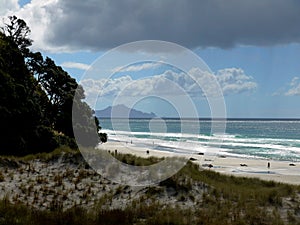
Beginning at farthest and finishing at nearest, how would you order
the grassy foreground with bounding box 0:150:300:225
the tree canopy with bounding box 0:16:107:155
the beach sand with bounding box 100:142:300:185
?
the beach sand with bounding box 100:142:300:185, the tree canopy with bounding box 0:16:107:155, the grassy foreground with bounding box 0:150:300:225

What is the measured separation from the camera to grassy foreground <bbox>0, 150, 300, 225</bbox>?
980 cm

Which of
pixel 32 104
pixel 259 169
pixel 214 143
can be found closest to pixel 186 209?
pixel 32 104

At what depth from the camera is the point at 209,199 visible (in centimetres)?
1320

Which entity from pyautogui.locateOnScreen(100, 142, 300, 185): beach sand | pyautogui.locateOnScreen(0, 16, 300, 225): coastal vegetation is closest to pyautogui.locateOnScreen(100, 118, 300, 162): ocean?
pyautogui.locateOnScreen(0, 16, 300, 225): coastal vegetation

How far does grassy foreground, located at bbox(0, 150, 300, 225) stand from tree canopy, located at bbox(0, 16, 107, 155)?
10461mm

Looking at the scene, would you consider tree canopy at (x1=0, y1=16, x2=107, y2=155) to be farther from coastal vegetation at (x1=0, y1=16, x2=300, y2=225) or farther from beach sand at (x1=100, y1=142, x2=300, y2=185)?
beach sand at (x1=100, y1=142, x2=300, y2=185)

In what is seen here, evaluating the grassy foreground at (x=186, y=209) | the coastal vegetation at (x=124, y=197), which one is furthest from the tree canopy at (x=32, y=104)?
the grassy foreground at (x=186, y=209)

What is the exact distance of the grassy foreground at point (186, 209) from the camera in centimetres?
980

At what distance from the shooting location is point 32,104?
26.0 metres

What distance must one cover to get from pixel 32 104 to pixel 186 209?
665 inches

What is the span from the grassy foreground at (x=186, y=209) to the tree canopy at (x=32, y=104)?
412 inches

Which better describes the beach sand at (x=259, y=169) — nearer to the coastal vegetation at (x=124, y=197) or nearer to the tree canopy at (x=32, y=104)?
the tree canopy at (x=32, y=104)

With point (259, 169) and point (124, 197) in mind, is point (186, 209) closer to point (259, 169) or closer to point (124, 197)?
point (124, 197)

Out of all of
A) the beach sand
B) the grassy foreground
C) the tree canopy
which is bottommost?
the beach sand
